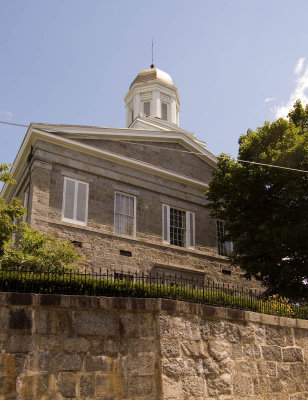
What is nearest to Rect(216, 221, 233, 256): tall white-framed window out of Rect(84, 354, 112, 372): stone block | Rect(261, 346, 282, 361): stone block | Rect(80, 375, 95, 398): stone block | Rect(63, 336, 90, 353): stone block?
Rect(261, 346, 282, 361): stone block

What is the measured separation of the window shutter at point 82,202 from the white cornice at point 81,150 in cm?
157

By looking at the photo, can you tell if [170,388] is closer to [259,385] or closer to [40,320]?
[259,385]

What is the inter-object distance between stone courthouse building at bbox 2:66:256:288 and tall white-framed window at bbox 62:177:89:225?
0.04 m

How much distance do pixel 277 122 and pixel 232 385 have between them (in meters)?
12.7

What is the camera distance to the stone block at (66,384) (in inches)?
332

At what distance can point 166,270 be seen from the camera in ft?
71.2

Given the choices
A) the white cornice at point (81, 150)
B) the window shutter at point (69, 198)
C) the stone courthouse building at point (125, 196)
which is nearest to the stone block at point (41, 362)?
the stone courthouse building at point (125, 196)

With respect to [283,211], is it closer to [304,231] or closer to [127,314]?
[304,231]

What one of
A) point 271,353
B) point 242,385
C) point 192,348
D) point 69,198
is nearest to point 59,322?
point 192,348

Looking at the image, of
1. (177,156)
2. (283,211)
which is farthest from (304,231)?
(177,156)

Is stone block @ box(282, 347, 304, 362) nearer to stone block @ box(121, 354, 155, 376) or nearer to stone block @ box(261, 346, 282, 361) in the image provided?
stone block @ box(261, 346, 282, 361)

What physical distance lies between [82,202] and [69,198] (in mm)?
587

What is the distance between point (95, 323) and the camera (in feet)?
29.7

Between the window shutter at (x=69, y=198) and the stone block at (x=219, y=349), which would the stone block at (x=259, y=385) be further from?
the window shutter at (x=69, y=198)
